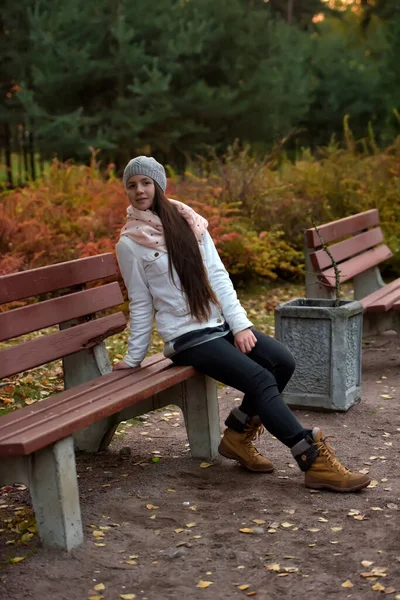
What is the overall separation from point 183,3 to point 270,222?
13.8 m

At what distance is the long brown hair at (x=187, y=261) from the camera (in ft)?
13.1

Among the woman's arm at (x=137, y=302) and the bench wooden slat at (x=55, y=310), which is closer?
the bench wooden slat at (x=55, y=310)

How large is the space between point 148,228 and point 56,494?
1.37 metres

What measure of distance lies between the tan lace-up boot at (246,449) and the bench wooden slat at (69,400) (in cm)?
48

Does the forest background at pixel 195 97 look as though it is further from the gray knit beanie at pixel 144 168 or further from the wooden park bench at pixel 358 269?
the gray knit beanie at pixel 144 168

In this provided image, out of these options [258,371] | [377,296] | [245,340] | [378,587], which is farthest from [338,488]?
[377,296]

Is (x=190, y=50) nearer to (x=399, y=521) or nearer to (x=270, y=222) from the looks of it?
(x=270, y=222)

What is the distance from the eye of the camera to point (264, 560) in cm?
324

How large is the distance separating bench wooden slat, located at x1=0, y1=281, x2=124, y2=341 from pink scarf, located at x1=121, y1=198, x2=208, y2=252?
1.36 ft

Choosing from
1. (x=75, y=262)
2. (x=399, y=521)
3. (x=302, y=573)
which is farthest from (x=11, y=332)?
(x=399, y=521)

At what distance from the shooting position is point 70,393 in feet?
12.5

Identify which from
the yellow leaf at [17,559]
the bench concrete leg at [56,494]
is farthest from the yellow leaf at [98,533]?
the yellow leaf at [17,559]

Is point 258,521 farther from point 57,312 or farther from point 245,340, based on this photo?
point 57,312

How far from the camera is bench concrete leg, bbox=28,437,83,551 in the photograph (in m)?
3.25
